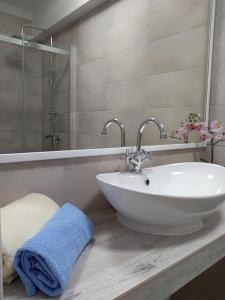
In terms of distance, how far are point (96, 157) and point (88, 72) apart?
0.39 meters

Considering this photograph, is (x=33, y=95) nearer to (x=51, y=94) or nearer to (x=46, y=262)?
(x=51, y=94)

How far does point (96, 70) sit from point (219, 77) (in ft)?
2.67

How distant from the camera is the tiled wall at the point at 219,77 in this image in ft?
4.77

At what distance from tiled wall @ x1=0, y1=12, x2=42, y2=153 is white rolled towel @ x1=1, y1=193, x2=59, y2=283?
0.68 feet

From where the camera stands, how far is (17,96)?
874 mm

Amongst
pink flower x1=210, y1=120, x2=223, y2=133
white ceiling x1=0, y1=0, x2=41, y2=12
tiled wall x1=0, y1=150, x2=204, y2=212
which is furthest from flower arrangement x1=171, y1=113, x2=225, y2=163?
white ceiling x1=0, y1=0, x2=41, y2=12

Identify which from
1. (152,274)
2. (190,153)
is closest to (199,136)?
(190,153)

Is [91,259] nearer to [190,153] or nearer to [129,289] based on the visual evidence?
[129,289]

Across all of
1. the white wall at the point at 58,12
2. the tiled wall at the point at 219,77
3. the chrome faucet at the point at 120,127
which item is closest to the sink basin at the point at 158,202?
the chrome faucet at the point at 120,127

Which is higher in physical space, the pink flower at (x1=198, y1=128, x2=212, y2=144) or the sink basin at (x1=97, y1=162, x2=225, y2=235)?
the pink flower at (x1=198, y1=128, x2=212, y2=144)

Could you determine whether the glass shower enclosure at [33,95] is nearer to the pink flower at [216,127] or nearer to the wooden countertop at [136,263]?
the wooden countertop at [136,263]

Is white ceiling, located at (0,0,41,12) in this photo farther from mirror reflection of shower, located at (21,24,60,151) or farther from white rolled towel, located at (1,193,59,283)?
white rolled towel, located at (1,193,59,283)

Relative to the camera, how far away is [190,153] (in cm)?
145

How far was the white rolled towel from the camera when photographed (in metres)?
0.51
